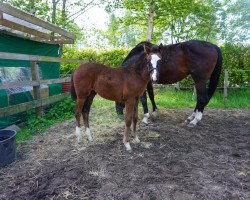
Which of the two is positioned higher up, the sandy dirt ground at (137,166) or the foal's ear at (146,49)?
the foal's ear at (146,49)

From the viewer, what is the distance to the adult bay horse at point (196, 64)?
17.6 feet

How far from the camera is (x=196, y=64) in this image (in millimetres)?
5379

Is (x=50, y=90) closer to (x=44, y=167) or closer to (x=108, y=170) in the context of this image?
(x=44, y=167)

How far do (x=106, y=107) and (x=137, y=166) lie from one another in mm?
4293

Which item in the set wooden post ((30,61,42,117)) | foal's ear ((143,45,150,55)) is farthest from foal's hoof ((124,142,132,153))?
wooden post ((30,61,42,117))

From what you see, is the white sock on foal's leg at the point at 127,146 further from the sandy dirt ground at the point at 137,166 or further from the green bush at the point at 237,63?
the green bush at the point at 237,63

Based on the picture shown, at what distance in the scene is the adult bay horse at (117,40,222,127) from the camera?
5371 millimetres

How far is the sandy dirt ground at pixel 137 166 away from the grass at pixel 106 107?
1.47 ft

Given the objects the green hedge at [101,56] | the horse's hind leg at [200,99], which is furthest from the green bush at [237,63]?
the green hedge at [101,56]

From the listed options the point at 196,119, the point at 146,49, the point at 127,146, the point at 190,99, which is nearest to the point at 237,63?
the point at 190,99

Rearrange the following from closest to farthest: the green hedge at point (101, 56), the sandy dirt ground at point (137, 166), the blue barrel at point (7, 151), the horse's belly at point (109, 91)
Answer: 1. the sandy dirt ground at point (137, 166)
2. the blue barrel at point (7, 151)
3. the horse's belly at point (109, 91)
4. the green hedge at point (101, 56)

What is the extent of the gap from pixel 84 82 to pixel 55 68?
408 cm

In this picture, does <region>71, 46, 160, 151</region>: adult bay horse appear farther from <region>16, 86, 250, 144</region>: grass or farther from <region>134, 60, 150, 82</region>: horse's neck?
<region>16, 86, 250, 144</region>: grass

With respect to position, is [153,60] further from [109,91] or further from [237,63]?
[237,63]
